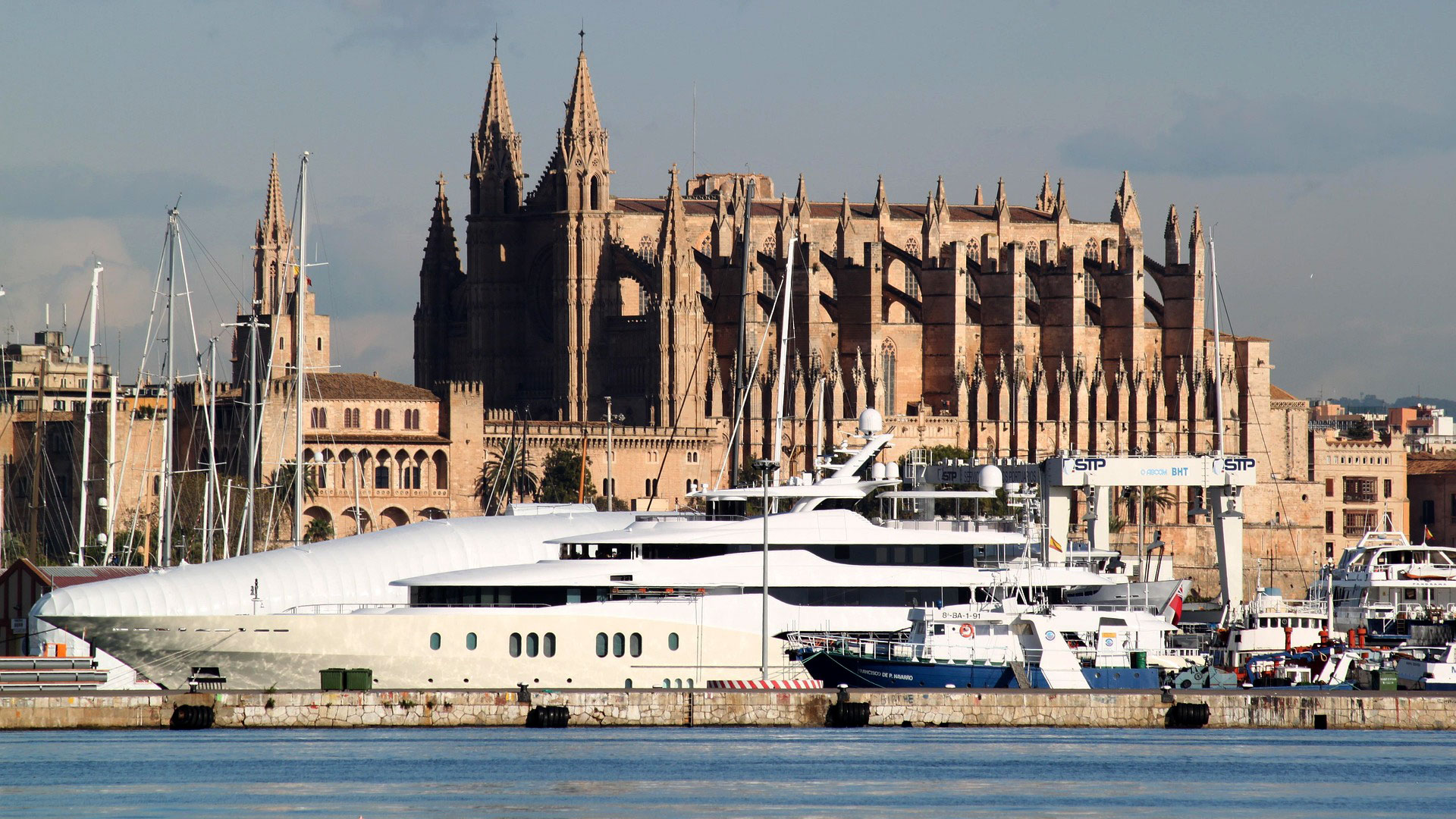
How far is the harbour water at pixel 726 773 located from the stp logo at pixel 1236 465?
11915mm

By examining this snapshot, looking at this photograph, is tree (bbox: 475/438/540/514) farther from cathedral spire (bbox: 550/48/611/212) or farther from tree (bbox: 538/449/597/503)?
cathedral spire (bbox: 550/48/611/212)

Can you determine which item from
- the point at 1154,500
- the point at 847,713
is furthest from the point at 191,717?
the point at 1154,500

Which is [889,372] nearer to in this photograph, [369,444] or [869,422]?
[369,444]

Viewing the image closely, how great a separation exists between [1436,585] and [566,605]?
939 inches

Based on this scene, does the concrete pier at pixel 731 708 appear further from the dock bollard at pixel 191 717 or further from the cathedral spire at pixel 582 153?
the cathedral spire at pixel 582 153

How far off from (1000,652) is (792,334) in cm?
6705

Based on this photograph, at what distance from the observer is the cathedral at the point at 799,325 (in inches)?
4592

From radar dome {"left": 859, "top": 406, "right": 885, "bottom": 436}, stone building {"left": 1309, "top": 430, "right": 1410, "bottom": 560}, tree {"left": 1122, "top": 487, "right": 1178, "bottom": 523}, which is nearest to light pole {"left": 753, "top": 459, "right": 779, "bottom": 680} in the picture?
radar dome {"left": 859, "top": 406, "right": 885, "bottom": 436}

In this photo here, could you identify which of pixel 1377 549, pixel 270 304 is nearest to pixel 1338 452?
pixel 270 304

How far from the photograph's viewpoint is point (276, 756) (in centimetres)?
4297

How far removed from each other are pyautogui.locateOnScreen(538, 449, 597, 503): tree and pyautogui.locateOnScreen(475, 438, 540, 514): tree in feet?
1.84

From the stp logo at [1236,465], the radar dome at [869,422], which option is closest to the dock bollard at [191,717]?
the radar dome at [869,422]

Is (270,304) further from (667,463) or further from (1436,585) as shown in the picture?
(1436,585)

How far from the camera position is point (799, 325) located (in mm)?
117250
